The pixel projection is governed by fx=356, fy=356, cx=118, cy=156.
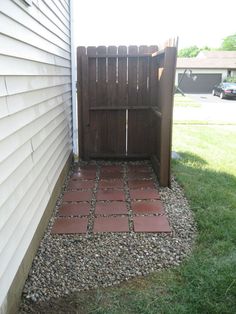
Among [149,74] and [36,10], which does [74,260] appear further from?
[149,74]

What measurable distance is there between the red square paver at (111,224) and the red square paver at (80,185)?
940mm

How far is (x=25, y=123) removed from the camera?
2545 millimetres

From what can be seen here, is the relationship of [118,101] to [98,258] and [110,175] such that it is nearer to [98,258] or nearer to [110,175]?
[110,175]

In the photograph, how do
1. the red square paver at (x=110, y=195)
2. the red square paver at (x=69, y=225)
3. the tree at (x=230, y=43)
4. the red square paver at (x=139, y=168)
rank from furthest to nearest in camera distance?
the tree at (x=230, y=43)
the red square paver at (x=139, y=168)
the red square paver at (x=110, y=195)
the red square paver at (x=69, y=225)

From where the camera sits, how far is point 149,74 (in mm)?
5234

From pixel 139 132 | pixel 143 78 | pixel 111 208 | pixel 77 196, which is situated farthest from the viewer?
pixel 139 132

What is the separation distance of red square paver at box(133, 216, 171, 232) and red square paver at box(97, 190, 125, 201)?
554mm

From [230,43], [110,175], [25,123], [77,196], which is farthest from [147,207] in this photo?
[230,43]

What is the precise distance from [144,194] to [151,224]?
31.0 inches

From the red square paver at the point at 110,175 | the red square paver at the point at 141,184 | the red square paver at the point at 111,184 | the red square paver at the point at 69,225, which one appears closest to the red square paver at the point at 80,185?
the red square paver at the point at 111,184

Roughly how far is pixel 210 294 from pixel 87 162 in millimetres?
3503

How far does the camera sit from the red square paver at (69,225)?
3148mm

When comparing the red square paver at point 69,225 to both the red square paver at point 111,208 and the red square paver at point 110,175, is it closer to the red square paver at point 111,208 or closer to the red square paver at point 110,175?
the red square paver at point 111,208

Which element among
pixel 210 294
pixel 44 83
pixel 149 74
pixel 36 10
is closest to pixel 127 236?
pixel 210 294
